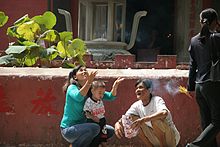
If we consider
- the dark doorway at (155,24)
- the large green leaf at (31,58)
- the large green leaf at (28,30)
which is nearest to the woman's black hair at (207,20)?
the large green leaf at (31,58)

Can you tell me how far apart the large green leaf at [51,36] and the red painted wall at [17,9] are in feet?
18.9

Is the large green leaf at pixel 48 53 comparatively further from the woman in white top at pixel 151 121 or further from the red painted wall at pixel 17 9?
the red painted wall at pixel 17 9

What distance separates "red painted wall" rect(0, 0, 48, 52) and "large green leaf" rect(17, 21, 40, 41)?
18.8 ft

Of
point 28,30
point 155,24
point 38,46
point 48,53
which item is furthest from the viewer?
point 155,24

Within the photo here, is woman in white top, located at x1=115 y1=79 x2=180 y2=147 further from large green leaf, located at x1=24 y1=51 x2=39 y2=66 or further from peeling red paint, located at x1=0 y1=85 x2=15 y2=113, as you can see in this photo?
large green leaf, located at x1=24 y1=51 x2=39 y2=66

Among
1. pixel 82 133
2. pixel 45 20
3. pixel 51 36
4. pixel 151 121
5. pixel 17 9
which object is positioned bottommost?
pixel 82 133

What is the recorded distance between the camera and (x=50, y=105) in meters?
5.21

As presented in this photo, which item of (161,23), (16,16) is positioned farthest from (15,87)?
(161,23)

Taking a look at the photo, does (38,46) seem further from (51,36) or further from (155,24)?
(155,24)

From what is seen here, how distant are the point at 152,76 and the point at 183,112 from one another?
0.51 metres

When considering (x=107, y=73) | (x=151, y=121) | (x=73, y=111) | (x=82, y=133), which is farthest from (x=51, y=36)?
(x=151, y=121)

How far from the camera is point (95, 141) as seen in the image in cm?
433

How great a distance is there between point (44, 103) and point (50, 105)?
0.07m

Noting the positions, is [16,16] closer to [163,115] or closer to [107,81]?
[107,81]
